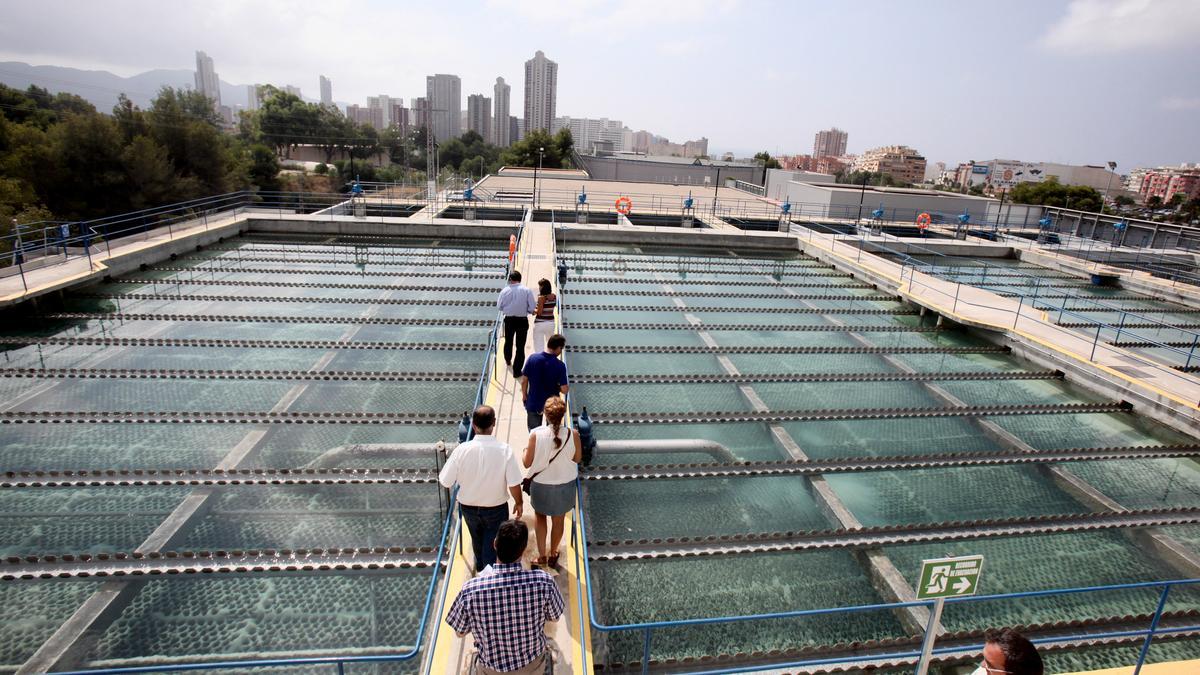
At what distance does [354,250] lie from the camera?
17484 millimetres

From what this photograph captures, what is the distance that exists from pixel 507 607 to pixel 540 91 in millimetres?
149450

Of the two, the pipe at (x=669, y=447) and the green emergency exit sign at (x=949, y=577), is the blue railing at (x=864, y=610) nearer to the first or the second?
the green emergency exit sign at (x=949, y=577)

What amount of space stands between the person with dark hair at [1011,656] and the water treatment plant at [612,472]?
477 mm

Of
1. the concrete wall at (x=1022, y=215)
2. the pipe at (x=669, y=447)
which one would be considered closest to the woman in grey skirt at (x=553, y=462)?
the pipe at (x=669, y=447)

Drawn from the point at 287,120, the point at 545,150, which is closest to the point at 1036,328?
the point at 545,150

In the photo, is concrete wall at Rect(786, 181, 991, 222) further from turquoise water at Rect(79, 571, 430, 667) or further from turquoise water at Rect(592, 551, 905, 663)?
Answer: turquoise water at Rect(79, 571, 430, 667)

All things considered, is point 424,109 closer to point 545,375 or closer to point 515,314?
point 515,314

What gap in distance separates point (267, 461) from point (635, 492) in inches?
151

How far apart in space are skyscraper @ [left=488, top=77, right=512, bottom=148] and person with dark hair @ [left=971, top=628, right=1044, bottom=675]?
16298 cm

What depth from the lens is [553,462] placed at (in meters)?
3.87

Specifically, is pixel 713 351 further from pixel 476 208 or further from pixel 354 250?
pixel 476 208

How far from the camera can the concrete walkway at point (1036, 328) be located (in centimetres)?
885

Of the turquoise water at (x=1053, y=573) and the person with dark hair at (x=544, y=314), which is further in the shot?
the person with dark hair at (x=544, y=314)

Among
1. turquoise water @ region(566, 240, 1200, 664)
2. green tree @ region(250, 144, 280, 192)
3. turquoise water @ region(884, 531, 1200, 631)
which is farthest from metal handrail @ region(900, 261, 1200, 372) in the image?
green tree @ region(250, 144, 280, 192)
